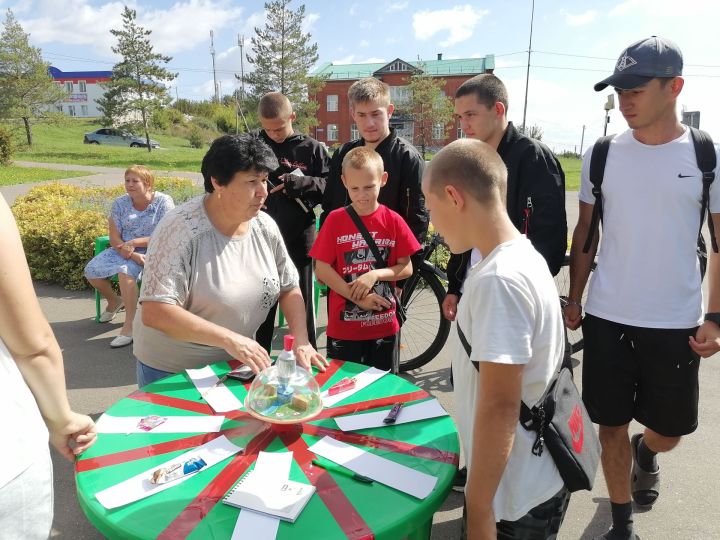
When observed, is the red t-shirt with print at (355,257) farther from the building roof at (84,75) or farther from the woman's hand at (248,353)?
the building roof at (84,75)

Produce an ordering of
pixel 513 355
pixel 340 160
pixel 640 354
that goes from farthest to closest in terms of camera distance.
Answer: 1. pixel 340 160
2. pixel 640 354
3. pixel 513 355

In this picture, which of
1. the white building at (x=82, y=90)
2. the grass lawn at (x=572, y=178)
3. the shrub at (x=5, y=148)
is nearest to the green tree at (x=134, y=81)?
the shrub at (x=5, y=148)

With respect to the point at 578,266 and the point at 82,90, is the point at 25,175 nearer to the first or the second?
the point at 578,266

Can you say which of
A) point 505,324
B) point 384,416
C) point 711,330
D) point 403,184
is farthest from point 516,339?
point 403,184

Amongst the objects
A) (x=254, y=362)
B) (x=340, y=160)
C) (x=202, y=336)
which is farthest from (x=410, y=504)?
(x=340, y=160)

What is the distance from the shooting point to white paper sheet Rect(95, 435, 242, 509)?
4.77 ft

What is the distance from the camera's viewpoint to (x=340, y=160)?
3.63 metres

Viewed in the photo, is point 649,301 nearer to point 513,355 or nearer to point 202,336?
point 513,355

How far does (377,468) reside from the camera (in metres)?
1.60

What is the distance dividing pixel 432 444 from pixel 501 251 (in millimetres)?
757

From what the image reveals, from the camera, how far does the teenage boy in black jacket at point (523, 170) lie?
249 centimetres

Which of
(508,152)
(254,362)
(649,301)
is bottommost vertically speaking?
(254,362)

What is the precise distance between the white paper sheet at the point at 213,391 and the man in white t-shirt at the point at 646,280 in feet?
5.24

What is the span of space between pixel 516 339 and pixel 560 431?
15.3 inches
